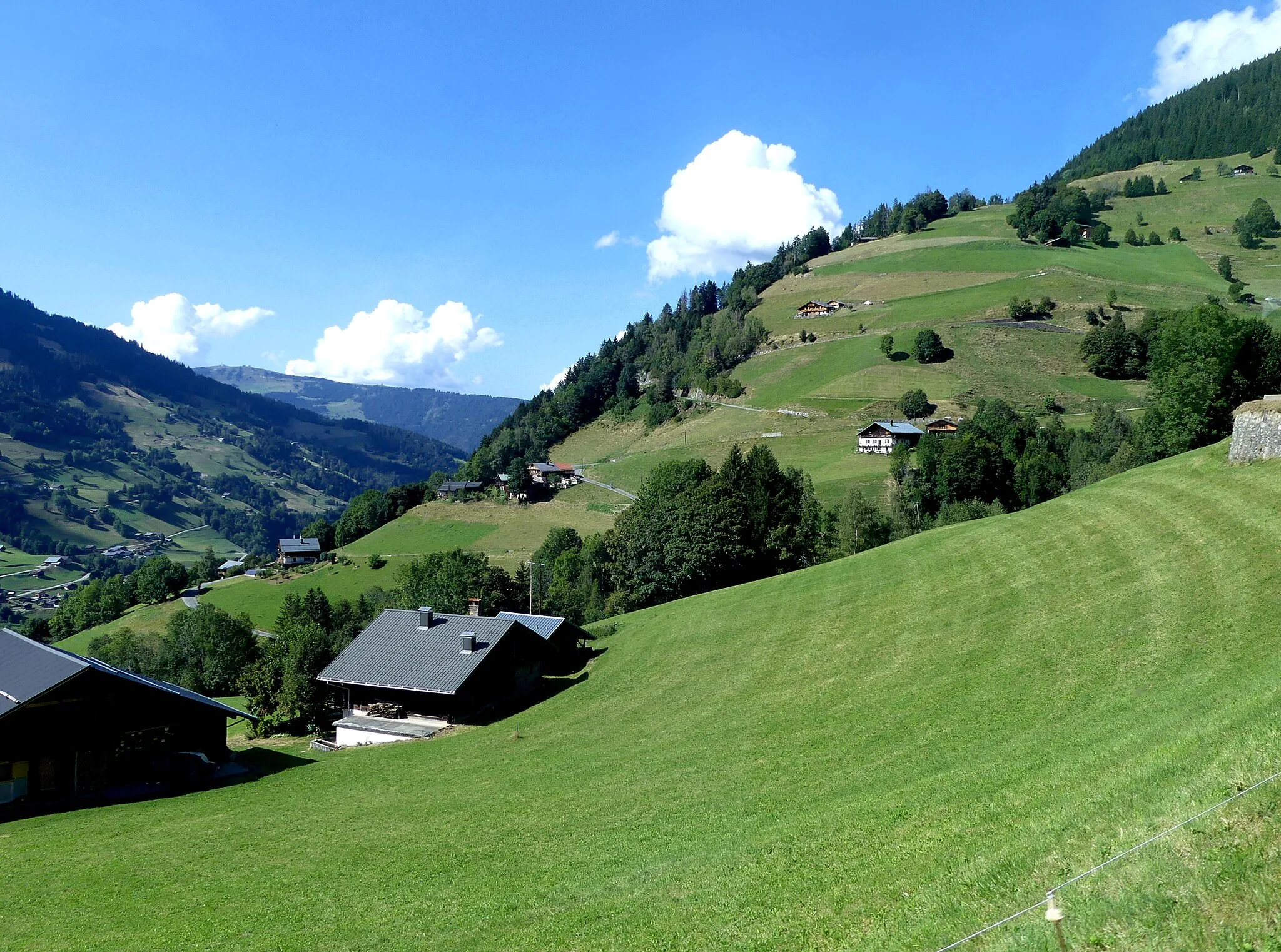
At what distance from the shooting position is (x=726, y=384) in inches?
6727

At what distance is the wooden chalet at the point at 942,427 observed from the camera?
117 meters

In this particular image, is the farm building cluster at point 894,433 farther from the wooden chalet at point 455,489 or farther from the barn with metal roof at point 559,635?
the wooden chalet at point 455,489

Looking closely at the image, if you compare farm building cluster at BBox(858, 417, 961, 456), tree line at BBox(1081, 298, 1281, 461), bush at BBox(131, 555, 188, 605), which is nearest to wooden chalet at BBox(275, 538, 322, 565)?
bush at BBox(131, 555, 188, 605)

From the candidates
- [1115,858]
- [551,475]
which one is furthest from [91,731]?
[551,475]

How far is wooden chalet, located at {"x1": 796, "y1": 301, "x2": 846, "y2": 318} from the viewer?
19112 centimetres

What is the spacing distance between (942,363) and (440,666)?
398 ft

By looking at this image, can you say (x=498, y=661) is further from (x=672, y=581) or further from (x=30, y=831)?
(x=672, y=581)

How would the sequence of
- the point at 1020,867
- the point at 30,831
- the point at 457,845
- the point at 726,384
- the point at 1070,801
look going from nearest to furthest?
the point at 1020,867 < the point at 1070,801 < the point at 457,845 < the point at 30,831 < the point at 726,384

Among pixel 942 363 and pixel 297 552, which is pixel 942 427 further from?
pixel 297 552

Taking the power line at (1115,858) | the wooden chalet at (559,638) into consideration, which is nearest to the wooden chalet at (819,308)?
the wooden chalet at (559,638)

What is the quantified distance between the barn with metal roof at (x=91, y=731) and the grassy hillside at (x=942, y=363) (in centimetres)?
7784

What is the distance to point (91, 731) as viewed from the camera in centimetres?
3275

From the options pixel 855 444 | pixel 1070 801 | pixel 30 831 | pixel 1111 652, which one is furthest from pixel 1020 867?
pixel 855 444

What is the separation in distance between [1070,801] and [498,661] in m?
38.1
